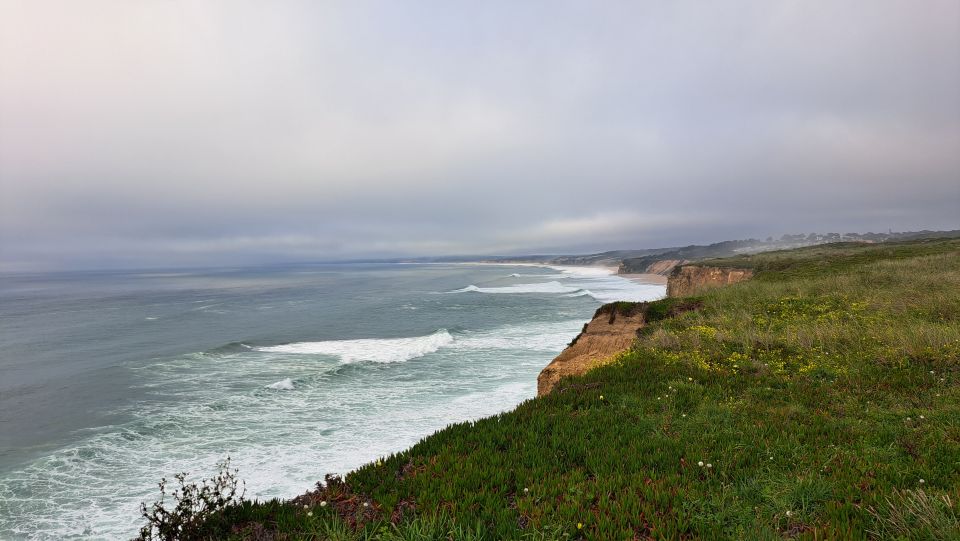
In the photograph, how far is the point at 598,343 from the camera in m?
15.6

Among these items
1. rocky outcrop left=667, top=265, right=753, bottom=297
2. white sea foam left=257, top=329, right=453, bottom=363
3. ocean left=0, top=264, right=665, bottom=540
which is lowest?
white sea foam left=257, top=329, right=453, bottom=363

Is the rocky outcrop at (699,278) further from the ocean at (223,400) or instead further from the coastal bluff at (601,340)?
the coastal bluff at (601,340)

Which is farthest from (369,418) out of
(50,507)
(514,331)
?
(514,331)

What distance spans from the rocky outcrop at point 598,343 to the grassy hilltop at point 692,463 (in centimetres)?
222

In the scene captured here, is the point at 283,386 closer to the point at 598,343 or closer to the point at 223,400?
the point at 223,400

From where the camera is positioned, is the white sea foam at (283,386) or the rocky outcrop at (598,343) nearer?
the rocky outcrop at (598,343)

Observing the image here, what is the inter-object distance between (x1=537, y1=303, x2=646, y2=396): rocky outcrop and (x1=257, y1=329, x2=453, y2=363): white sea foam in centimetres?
1316

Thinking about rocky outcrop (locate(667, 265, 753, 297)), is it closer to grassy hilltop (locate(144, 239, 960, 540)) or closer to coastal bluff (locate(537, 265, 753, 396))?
coastal bluff (locate(537, 265, 753, 396))

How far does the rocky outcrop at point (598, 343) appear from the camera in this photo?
1305 centimetres

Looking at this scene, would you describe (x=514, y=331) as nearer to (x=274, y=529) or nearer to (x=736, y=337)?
(x=736, y=337)

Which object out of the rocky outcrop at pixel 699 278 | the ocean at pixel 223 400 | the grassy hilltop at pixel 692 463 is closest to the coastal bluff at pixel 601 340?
the grassy hilltop at pixel 692 463

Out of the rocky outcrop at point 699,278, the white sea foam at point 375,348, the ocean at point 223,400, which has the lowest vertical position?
the white sea foam at point 375,348

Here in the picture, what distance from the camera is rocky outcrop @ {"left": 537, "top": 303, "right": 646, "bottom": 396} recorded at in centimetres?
1305

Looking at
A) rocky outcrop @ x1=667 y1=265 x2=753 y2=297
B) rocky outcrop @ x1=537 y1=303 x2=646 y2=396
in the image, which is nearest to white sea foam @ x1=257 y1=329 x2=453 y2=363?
rocky outcrop @ x1=537 y1=303 x2=646 y2=396
